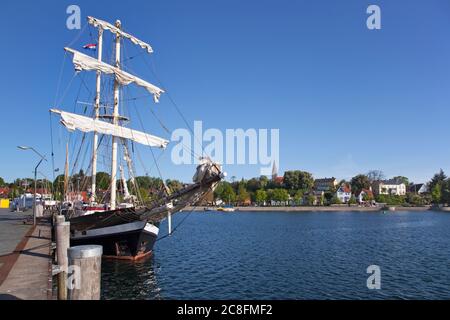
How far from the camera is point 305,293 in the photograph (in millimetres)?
20938

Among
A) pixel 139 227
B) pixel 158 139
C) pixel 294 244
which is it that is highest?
pixel 158 139

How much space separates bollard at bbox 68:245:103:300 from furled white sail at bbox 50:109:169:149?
2652cm

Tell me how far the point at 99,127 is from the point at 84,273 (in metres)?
27.8

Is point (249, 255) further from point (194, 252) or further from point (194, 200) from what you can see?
point (194, 200)

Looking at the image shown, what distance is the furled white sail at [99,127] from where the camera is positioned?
31.8 m

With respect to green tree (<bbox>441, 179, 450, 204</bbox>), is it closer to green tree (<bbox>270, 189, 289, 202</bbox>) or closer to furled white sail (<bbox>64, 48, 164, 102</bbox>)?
green tree (<bbox>270, 189, 289, 202</bbox>)

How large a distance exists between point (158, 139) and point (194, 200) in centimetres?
1190

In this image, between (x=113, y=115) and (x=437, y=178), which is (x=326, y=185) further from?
(x=113, y=115)

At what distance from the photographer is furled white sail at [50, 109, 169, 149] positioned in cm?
3185

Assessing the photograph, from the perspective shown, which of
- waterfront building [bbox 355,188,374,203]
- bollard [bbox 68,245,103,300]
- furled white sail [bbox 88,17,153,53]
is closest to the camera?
bollard [bbox 68,245,103,300]

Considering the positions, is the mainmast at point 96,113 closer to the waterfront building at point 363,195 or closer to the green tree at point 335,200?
the green tree at point 335,200

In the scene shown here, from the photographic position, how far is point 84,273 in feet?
23.3

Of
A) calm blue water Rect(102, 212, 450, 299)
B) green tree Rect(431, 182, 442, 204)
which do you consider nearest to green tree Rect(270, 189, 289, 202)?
green tree Rect(431, 182, 442, 204)
